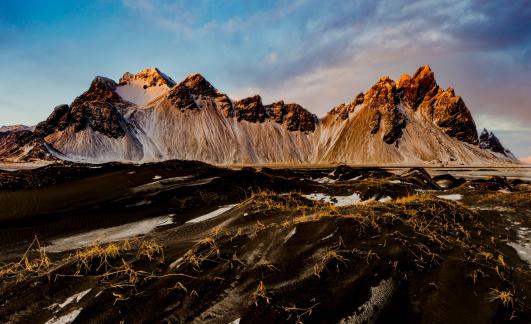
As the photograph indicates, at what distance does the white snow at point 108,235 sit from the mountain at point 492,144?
178 metres

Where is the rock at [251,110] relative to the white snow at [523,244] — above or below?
above

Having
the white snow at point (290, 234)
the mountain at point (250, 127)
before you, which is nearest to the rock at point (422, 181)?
the white snow at point (290, 234)

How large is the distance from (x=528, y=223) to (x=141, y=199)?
1445cm

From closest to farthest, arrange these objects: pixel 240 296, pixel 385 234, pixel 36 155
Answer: pixel 240 296
pixel 385 234
pixel 36 155

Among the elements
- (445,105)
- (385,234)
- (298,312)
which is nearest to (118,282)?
(298,312)

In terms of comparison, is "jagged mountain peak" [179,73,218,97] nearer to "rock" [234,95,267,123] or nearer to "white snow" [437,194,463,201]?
"rock" [234,95,267,123]

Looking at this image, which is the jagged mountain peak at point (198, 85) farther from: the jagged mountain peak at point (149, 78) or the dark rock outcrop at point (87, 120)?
the dark rock outcrop at point (87, 120)

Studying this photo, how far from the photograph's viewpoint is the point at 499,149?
16738cm

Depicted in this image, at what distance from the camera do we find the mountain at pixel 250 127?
125 metres

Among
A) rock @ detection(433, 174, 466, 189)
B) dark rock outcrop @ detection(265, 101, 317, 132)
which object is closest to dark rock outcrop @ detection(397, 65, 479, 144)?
dark rock outcrop @ detection(265, 101, 317, 132)

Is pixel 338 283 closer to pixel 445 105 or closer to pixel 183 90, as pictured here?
pixel 183 90

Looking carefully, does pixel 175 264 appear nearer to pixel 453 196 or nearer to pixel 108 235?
pixel 108 235

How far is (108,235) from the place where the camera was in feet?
35.8

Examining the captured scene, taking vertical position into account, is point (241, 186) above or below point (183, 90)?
below
